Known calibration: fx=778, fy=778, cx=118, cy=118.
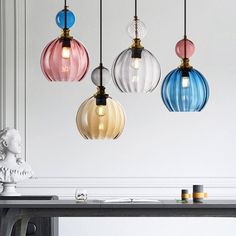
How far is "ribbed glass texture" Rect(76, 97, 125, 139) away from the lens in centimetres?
439

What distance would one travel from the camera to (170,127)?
6.58 m

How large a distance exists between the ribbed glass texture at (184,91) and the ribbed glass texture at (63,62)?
497 millimetres

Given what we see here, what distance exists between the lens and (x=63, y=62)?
168 inches

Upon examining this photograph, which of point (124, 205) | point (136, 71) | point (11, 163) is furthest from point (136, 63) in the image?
point (11, 163)

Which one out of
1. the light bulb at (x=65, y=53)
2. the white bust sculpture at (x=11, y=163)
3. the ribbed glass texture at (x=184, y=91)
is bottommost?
the white bust sculpture at (x=11, y=163)

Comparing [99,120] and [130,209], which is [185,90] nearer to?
[99,120]

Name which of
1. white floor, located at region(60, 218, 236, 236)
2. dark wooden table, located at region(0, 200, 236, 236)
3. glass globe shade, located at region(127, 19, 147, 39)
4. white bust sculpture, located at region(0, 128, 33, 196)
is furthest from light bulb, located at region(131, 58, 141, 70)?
white floor, located at region(60, 218, 236, 236)

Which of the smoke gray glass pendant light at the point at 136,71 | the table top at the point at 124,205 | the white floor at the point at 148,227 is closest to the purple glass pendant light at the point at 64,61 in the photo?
the smoke gray glass pendant light at the point at 136,71

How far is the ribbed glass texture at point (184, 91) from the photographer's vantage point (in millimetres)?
4332

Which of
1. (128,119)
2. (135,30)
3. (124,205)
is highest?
(135,30)

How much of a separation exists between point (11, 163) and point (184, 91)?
2.08m

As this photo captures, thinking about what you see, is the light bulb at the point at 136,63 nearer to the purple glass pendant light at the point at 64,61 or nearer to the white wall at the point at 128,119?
the purple glass pendant light at the point at 64,61

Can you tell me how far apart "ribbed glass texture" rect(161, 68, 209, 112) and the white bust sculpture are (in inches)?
73.3

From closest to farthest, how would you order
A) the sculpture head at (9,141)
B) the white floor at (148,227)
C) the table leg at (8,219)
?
the table leg at (8,219) → the sculpture head at (9,141) → the white floor at (148,227)
